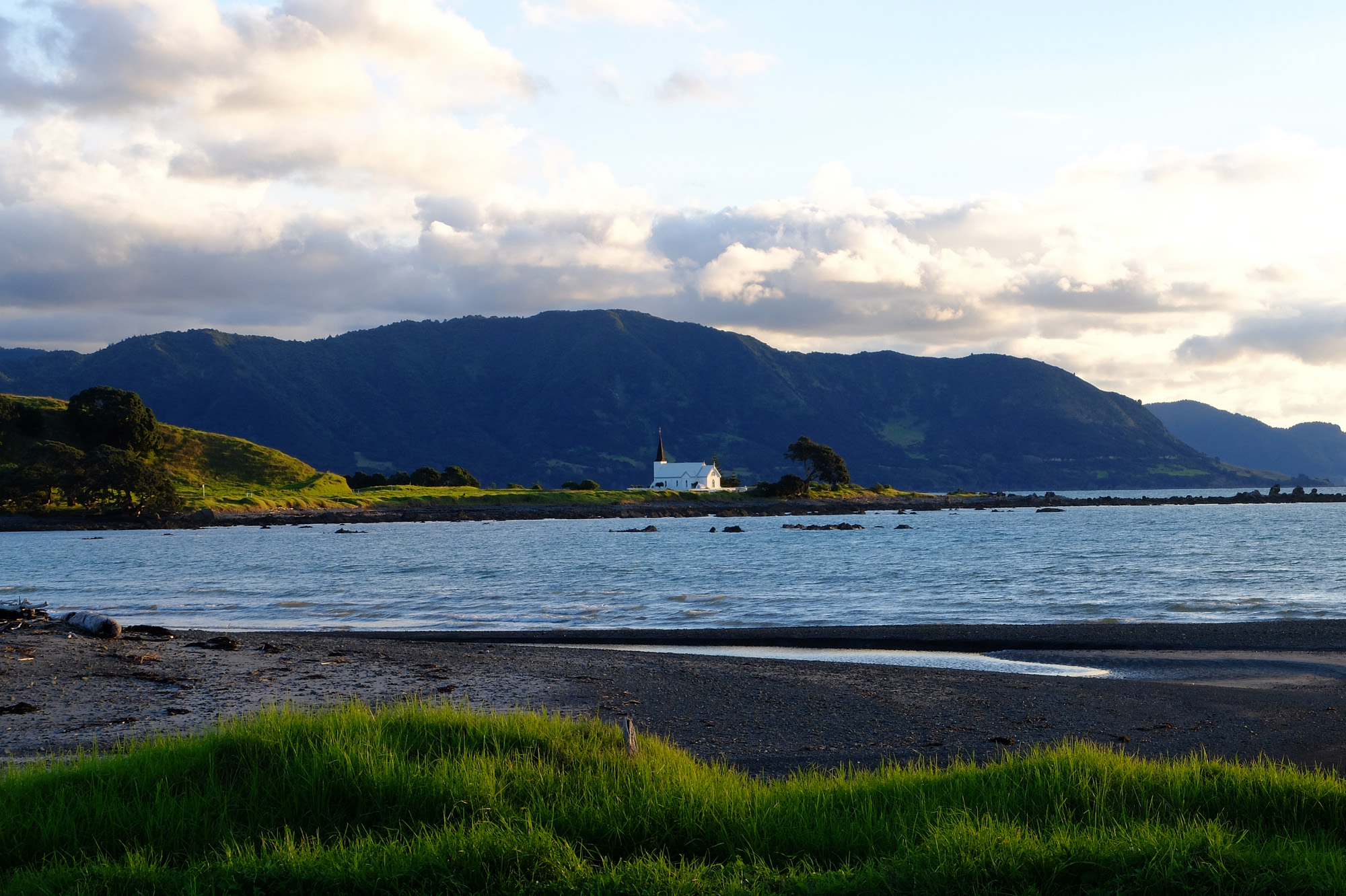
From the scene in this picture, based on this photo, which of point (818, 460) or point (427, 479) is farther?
point (427, 479)

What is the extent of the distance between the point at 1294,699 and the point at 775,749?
347 inches

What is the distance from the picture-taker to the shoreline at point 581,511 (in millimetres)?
103500

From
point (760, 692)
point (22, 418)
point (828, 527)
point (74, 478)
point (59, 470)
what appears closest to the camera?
point (760, 692)

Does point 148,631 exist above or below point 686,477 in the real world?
below

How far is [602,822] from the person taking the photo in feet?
21.6

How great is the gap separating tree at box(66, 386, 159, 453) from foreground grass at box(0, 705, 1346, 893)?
423 feet

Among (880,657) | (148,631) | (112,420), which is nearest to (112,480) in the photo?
(112,420)

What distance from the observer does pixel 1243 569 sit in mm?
42625

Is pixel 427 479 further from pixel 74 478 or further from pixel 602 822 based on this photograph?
pixel 602 822

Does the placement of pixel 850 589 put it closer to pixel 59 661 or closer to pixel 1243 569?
pixel 1243 569

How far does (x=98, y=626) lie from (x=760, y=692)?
529 inches

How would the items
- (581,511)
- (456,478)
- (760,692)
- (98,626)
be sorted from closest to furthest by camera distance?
(760,692) → (98,626) → (581,511) → (456,478)

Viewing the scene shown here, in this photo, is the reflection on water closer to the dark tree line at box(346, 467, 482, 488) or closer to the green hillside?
the green hillside

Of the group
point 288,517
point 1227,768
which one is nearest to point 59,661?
point 1227,768
